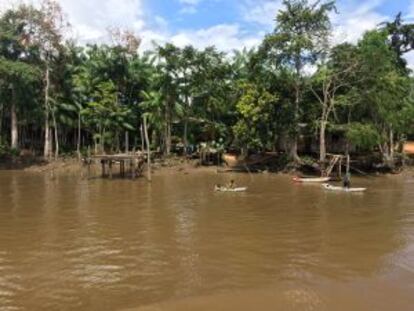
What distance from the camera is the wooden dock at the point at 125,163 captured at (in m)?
36.4

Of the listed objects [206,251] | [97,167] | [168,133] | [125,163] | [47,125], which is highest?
[47,125]

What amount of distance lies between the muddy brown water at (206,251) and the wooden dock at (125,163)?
→ 670 centimetres

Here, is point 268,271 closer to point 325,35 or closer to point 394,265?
point 394,265

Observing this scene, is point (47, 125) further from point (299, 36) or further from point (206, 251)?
point (206, 251)

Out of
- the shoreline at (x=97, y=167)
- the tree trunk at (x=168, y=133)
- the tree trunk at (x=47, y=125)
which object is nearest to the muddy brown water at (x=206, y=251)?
the shoreline at (x=97, y=167)

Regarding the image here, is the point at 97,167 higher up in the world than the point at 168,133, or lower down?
→ lower down

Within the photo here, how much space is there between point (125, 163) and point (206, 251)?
2662cm

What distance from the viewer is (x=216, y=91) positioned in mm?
44719

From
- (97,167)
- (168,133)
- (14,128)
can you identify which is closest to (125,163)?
(97,167)

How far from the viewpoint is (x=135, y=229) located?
64.8 ft

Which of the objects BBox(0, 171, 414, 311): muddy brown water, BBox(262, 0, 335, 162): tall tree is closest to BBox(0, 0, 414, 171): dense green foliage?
BBox(262, 0, 335, 162): tall tree

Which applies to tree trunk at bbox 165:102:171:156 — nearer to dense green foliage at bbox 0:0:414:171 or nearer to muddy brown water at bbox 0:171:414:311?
dense green foliage at bbox 0:0:414:171

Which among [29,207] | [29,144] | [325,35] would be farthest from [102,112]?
[29,207]

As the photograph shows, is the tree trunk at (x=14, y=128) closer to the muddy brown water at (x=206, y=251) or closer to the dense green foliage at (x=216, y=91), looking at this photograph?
the dense green foliage at (x=216, y=91)
